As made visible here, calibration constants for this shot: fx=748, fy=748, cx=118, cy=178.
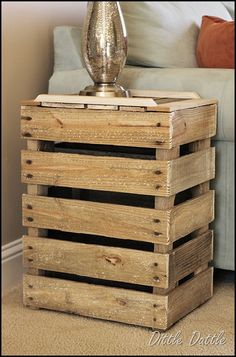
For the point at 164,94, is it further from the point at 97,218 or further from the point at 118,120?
the point at 97,218

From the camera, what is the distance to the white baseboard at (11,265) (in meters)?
2.03

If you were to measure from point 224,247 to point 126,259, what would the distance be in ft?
1.22

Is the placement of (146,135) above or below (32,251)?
above

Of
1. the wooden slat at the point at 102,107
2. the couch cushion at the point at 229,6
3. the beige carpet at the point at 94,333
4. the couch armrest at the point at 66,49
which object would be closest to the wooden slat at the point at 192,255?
the beige carpet at the point at 94,333

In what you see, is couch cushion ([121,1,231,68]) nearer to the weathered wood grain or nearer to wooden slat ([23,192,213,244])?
wooden slat ([23,192,213,244])

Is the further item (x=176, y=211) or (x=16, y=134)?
(x=16, y=134)

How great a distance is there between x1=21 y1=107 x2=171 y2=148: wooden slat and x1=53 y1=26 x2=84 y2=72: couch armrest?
363mm

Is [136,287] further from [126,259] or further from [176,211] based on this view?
[176,211]

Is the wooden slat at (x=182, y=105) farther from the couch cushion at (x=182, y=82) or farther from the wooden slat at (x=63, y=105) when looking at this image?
the wooden slat at (x=63, y=105)

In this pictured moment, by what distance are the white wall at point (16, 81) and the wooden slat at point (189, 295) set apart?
0.51 metres

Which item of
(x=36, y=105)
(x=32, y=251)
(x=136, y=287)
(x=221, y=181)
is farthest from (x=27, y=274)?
(x=221, y=181)

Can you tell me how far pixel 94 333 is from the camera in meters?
1.69

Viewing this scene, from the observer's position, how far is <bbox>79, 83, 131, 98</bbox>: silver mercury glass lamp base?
1.75 metres

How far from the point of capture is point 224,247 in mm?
1963
